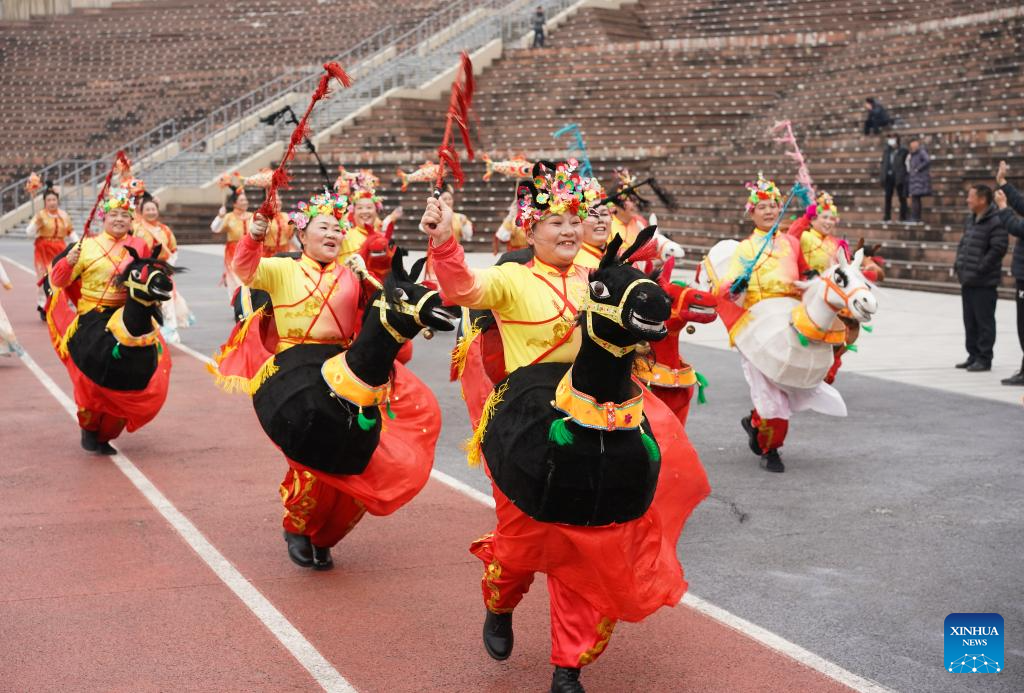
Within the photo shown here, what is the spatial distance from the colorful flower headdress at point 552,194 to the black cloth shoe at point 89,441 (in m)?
5.24

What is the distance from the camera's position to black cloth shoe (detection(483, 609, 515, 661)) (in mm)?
4938

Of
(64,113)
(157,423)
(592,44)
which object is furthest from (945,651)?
(64,113)

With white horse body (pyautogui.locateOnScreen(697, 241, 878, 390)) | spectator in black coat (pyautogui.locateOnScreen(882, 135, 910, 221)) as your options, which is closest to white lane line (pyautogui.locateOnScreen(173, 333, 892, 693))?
white horse body (pyautogui.locateOnScreen(697, 241, 878, 390))

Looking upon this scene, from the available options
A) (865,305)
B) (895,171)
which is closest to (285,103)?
(895,171)

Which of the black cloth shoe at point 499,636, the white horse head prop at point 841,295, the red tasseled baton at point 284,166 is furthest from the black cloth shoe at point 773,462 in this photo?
the red tasseled baton at point 284,166

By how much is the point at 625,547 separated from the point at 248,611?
2106 millimetres

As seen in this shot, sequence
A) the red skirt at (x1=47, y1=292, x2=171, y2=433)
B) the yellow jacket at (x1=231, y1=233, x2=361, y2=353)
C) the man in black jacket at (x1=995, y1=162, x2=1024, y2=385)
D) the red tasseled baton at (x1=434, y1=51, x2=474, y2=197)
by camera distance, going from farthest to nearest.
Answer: the man in black jacket at (x1=995, y1=162, x2=1024, y2=385) < the red skirt at (x1=47, y1=292, x2=171, y2=433) < the yellow jacket at (x1=231, y1=233, x2=361, y2=353) < the red tasseled baton at (x1=434, y1=51, x2=474, y2=197)

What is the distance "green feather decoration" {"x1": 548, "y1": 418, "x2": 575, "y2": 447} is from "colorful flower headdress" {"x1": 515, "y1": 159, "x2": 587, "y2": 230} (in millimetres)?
1170

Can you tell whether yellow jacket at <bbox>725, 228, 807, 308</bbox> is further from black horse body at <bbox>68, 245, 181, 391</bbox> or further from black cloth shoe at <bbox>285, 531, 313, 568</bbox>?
black horse body at <bbox>68, 245, 181, 391</bbox>

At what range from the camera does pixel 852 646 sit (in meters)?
5.13

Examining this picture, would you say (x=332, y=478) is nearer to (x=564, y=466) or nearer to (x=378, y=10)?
(x=564, y=466)

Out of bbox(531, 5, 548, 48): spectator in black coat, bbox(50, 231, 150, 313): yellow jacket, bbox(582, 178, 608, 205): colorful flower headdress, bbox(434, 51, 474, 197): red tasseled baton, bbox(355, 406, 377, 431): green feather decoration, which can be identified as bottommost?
bbox(355, 406, 377, 431): green feather decoration

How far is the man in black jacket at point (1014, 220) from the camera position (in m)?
9.57

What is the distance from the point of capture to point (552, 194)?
16.9ft
